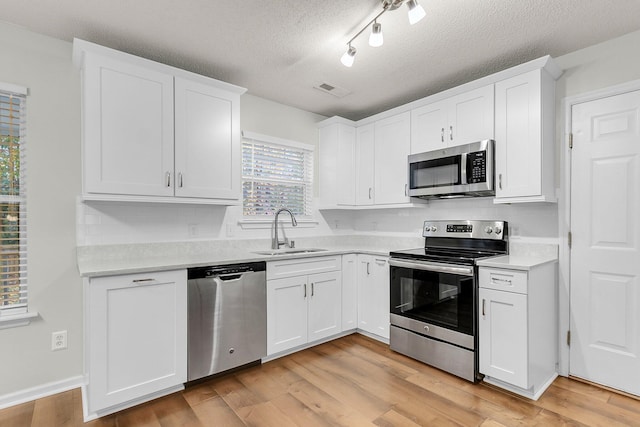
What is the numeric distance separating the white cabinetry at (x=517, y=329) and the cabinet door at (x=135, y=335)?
7.04 feet

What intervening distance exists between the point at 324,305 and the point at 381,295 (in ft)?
1.84

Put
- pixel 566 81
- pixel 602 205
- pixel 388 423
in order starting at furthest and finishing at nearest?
pixel 566 81 → pixel 602 205 → pixel 388 423

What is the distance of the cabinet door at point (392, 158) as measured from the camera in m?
3.26

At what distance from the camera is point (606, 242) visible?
7.73 ft

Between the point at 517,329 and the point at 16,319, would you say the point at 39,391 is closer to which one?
the point at 16,319

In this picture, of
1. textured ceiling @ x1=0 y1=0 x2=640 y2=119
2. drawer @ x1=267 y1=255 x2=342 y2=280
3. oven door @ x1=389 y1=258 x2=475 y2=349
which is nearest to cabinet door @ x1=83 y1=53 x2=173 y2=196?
textured ceiling @ x1=0 y1=0 x2=640 y2=119

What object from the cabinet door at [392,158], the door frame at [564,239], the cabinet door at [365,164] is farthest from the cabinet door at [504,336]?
the cabinet door at [365,164]

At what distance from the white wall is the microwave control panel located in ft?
9.93

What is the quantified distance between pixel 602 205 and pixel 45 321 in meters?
4.03

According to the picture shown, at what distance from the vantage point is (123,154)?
2.28 meters

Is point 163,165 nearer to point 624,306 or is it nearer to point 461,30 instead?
point 461,30

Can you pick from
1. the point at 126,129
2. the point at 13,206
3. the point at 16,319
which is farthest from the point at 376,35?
the point at 16,319

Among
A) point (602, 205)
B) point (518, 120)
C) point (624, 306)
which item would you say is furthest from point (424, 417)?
point (518, 120)

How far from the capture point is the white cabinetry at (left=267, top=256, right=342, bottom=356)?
9.07ft
